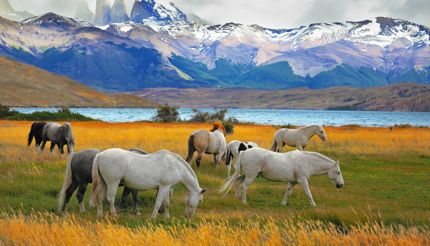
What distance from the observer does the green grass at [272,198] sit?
1220 cm

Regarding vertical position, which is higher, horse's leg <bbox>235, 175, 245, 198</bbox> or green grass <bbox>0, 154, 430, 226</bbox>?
horse's leg <bbox>235, 175, 245, 198</bbox>

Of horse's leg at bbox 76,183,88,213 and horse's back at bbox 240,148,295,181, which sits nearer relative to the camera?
horse's leg at bbox 76,183,88,213

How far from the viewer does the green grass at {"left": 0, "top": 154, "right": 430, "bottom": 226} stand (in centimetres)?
1220

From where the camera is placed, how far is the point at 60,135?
84.7 feet

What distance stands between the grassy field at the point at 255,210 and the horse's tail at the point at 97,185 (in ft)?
1.65

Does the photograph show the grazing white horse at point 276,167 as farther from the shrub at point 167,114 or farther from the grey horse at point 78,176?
the shrub at point 167,114

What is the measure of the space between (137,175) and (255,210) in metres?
4.28

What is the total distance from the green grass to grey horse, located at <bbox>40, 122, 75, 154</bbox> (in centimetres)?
283

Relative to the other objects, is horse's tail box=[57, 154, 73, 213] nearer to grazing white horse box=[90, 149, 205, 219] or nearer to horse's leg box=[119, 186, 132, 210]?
grazing white horse box=[90, 149, 205, 219]

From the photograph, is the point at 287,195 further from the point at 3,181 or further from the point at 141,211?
the point at 3,181

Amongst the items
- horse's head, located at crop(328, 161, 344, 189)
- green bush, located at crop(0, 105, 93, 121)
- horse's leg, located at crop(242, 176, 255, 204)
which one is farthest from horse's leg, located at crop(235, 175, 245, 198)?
green bush, located at crop(0, 105, 93, 121)

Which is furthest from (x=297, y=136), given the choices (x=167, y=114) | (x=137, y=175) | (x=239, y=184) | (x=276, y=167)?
(x=167, y=114)

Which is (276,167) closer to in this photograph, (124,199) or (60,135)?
(124,199)

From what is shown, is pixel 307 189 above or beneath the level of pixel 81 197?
above
